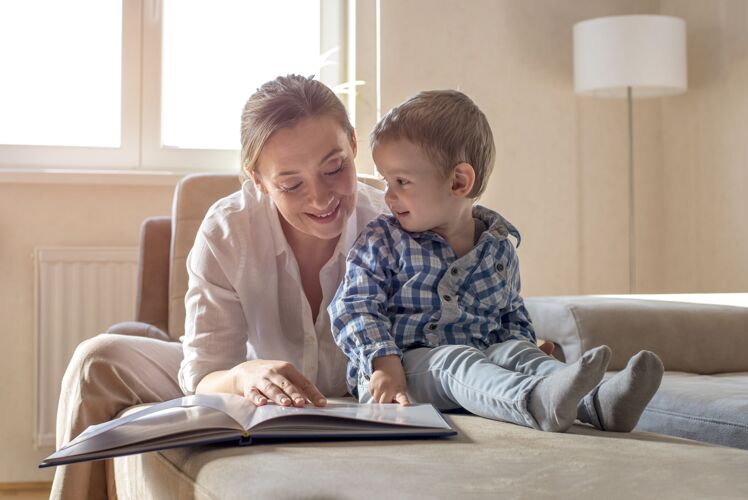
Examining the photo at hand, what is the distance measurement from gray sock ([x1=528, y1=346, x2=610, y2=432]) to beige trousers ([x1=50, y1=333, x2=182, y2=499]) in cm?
75

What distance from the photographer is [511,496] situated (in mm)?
810

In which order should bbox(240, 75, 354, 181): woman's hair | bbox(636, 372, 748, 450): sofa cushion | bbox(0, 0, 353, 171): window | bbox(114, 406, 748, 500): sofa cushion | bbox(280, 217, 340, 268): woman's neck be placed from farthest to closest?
bbox(0, 0, 353, 171): window < bbox(280, 217, 340, 268): woman's neck < bbox(240, 75, 354, 181): woman's hair < bbox(636, 372, 748, 450): sofa cushion < bbox(114, 406, 748, 500): sofa cushion

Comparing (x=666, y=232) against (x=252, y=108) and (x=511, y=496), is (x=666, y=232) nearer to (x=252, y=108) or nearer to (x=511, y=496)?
(x=252, y=108)

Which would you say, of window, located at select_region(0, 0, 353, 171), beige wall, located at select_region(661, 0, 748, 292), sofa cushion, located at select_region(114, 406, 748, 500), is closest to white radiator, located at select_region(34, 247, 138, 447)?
window, located at select_region(0, 0, 353, 171)

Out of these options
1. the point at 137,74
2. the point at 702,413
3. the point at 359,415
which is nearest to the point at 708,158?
the point at 137,74

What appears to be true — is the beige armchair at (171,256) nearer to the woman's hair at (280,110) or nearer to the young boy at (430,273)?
the woman's hair at (280,110)

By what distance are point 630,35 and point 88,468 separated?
8.42 feet

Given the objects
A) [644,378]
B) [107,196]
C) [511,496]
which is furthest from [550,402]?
[107,196]

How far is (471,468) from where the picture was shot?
916 mm

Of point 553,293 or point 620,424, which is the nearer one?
point 620,424

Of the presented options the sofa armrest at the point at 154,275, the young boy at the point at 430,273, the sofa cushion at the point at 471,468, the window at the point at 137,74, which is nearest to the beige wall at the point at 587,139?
the window at the point at 137,74

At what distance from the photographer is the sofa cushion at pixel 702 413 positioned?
1.43 meters

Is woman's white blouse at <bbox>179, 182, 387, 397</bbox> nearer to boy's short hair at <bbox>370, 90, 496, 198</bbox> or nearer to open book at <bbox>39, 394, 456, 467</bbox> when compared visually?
boy's short hair at <bbox>370, 90, 496, 198</bbox>

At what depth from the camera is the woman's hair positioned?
1.54 metres
